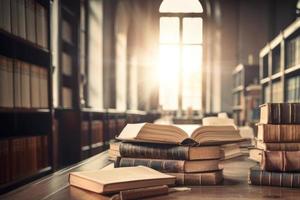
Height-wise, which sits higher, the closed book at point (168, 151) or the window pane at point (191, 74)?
the window pane at point (191, 74)

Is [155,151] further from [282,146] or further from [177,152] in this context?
[282,146]

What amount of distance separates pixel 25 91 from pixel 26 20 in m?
0.39

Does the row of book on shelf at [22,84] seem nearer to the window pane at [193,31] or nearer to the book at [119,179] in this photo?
the book at [119,179]

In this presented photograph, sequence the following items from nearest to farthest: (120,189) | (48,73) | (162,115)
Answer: (120,189), (48,73), (162,115)

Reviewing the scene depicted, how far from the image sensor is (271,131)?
1002mm

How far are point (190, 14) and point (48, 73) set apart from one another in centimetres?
852

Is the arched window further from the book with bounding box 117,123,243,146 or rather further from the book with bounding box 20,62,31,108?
the book with bounding box 117,123,243,146

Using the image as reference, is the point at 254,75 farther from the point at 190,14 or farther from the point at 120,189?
the point at 120,189

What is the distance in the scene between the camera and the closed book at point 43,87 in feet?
7.46

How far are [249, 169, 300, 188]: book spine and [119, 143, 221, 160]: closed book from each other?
0.33 ft

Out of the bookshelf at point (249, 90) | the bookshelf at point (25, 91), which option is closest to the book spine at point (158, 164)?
the bookshelf at point (25, 91)

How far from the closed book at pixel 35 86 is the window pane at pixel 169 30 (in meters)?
8.44

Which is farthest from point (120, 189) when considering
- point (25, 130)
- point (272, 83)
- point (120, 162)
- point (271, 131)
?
point (272, 83)

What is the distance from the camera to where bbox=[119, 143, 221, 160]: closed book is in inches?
38.6
